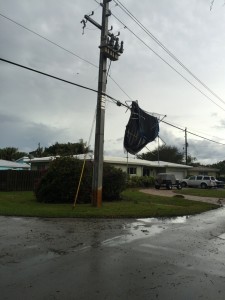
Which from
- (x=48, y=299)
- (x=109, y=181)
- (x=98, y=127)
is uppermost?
(x=98, y=127)

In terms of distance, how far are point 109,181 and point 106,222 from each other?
31.9 feet

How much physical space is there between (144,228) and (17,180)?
19708 mm

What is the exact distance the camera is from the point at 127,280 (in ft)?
21.3

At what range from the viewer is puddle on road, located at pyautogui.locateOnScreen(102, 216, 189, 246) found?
33.4 feet

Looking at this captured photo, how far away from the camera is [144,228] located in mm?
12461

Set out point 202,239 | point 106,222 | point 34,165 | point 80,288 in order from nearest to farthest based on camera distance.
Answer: point 80,288 < point 202,239 < point 106,222 < point 34,165

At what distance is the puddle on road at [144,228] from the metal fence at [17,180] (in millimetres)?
16220

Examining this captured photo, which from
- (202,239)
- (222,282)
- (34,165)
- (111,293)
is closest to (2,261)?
(111,293)

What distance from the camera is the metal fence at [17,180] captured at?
2988 centimetres

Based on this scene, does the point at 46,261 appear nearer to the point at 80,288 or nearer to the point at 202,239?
the point at 80,288

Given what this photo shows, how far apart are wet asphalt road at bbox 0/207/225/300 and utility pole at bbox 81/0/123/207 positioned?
597cm

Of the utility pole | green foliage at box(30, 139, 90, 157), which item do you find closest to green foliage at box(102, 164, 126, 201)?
the utility pole

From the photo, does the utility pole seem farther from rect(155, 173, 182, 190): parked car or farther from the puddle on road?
rect(155, 173, 182, 190): parked car

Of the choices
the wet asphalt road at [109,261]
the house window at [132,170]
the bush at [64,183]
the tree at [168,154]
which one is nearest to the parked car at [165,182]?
the house window at [132,170]
